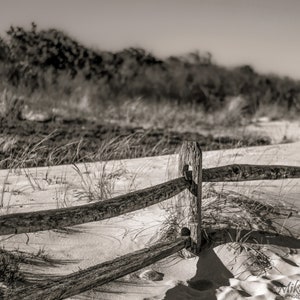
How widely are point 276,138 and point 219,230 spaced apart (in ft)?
31.5

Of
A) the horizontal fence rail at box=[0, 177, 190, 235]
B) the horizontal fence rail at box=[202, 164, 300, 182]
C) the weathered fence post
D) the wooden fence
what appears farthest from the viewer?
the horizontal fence rail at box=[202, 164, 300, 182]

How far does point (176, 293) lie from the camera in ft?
13.8

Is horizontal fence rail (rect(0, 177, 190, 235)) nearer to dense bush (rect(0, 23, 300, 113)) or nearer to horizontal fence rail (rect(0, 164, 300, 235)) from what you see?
horizontal fence rail (rect(0, 164, 300, 235))

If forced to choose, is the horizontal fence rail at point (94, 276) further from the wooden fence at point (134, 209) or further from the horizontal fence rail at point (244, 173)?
the horizontal fence rail at point (244, 173)

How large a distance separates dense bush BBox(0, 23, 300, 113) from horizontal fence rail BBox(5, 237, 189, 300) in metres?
13.3

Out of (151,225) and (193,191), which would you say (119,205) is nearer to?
(193,191)

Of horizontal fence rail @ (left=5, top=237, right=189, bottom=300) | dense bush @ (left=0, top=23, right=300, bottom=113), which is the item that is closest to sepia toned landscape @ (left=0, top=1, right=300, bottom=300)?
horizontal fence rail @ (left=5, top=237, right=189, bottom=300)

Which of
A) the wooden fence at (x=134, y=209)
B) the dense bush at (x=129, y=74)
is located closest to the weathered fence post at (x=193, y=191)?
the wooden fence at (x=134, y=209)

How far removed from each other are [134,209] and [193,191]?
765mm

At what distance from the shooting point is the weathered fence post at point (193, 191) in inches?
182

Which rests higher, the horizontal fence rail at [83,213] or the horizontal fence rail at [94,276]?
the horizontal fence rail at [83,213]

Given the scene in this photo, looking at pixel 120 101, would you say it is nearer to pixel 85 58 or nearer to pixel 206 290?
pixel 85 58

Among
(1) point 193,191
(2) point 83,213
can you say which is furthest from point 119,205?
(1) point 193,191

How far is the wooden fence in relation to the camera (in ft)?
11.0
